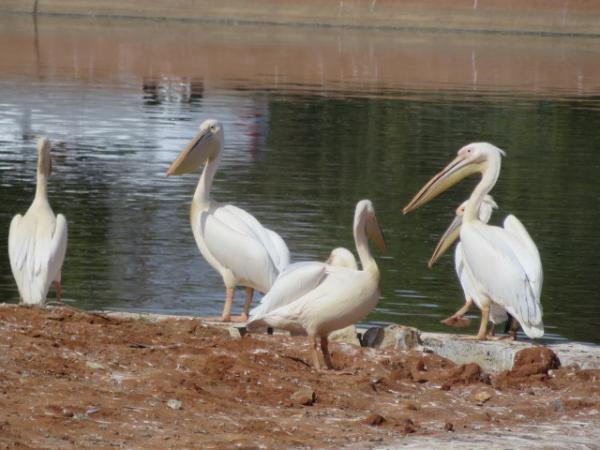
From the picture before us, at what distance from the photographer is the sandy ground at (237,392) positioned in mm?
5684

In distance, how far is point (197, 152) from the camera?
9.92 meters

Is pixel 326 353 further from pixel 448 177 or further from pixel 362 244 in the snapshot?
pixel 448 177

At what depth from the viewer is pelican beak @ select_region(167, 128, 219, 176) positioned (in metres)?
9.91

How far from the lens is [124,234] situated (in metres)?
13.1

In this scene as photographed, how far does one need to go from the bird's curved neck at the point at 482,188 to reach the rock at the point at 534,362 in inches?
64.6

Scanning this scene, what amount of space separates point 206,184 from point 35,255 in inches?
56.0

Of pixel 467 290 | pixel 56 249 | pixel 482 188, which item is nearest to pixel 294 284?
pixel 56 249

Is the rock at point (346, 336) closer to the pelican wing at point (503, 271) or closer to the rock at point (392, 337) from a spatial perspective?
the rock at point (392, 337)

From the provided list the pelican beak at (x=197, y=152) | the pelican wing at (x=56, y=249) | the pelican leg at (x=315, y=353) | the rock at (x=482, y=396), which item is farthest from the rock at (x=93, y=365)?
the pelican beak at (x=197, y=152)

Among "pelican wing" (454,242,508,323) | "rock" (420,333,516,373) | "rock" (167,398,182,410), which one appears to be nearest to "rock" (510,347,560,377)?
"rock" (420,333,516,373)

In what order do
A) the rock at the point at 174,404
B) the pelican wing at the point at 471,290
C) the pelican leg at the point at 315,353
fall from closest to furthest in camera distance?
the rock at the point at 174,404
the pelican leg at the point at 315,353
the pelican wing at the point at 471,290

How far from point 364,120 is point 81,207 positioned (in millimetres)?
9965

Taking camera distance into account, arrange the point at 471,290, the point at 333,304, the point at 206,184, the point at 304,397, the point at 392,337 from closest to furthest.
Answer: the point at 304,397 → the point at 333,304 → the point at 392,337 → the point at 471,290 → the point at 206,184

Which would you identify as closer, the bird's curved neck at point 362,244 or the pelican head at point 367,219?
the bird's curved neck at point 362,244
